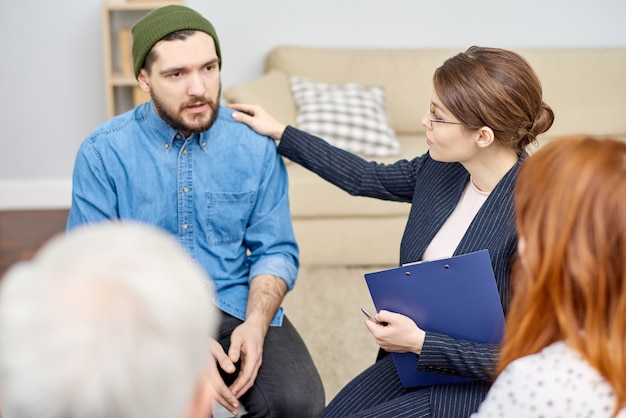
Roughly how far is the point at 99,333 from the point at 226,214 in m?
1.22

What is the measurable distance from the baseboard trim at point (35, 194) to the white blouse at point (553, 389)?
11.4 ft

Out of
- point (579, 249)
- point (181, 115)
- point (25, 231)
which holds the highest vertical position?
point (579, 249)

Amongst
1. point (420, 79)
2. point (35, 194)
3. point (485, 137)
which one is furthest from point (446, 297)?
point (35, 194)

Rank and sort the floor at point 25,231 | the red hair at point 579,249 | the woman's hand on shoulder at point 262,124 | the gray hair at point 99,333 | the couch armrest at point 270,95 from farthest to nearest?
the floor at point 25,231, the couch armrest at point 270,95, the woman's hand on shoulder at point 262,124, the red hair at point 579,249, the gray hair at point 99,333

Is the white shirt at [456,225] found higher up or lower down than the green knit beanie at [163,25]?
lower down

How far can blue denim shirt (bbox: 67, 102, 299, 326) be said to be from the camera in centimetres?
180

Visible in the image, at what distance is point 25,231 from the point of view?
376cm

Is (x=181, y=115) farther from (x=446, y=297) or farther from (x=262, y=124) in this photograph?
(x=446, y=297)

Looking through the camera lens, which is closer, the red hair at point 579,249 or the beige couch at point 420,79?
the red hair at point 579,249

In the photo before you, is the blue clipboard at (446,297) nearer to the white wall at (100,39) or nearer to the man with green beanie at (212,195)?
the man with green beanie at (212,195)

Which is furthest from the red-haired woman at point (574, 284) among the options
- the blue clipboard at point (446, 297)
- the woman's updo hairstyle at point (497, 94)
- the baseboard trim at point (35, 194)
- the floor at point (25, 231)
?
the baseboard trim at point (35, 194)

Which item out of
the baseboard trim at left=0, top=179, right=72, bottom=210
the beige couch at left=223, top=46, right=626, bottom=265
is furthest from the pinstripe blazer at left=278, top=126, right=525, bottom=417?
the baseboard trim at left=0, top=179, right=72, bottom=210

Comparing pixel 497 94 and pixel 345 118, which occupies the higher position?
pixel 497 94

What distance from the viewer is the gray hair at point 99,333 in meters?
0.67
